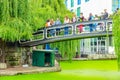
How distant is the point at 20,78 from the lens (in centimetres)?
1969

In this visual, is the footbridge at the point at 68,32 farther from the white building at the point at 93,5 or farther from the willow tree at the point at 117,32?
the white building at the point at 93,5

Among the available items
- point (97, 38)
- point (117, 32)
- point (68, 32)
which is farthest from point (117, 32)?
point (97, 38)

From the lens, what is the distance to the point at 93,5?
152ft

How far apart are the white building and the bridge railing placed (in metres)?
17.2

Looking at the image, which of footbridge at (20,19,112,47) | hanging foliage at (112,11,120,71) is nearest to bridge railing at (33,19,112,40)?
footbridge at (20,19,112,47)

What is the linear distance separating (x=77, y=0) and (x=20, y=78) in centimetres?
3152

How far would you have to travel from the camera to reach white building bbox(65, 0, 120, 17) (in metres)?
43.8

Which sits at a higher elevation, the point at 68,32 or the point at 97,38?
the point at 97,38

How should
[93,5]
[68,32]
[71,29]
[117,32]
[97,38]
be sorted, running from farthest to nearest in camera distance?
[93,5]
[97,38]
[68,32]
[71,29]
[117,32]

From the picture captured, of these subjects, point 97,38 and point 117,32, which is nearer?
point 117,32

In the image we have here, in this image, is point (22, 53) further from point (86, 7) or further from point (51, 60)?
point (86, 7)

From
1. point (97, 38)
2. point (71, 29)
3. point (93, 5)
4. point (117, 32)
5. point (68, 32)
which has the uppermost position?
point (93, 5)

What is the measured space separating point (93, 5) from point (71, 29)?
20856 mm

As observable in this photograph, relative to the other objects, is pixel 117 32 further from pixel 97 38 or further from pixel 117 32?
pixel 97 38
